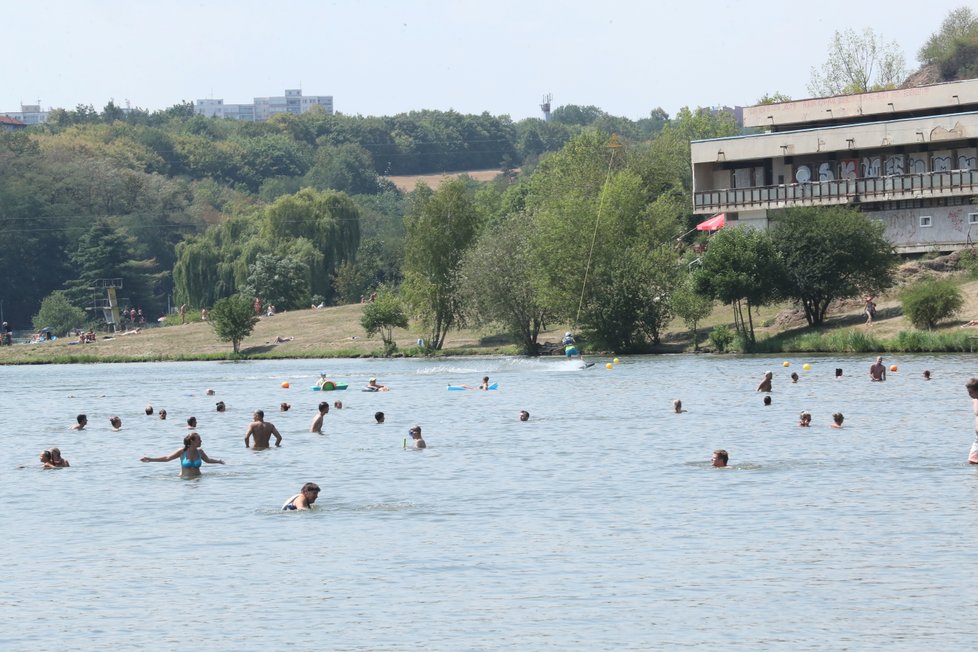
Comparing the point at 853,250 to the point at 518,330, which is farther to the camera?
the point at 518,330

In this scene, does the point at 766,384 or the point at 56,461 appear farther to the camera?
the point at 766,384

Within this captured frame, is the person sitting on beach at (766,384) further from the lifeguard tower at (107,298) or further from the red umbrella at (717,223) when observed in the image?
the lifeguard tower at (107,298)

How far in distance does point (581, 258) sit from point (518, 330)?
665 cm

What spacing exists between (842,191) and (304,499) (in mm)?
71187

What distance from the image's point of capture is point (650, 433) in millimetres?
46469

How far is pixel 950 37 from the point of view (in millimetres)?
162500

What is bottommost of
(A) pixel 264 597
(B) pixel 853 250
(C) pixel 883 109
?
(A) pixel 264 597

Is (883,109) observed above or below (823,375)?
above

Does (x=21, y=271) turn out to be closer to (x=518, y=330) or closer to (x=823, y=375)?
(x=518, y=330)

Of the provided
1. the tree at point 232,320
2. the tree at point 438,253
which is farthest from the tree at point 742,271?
the tree at point 232,320

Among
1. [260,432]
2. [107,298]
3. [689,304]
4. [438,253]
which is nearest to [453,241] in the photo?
[438,253]

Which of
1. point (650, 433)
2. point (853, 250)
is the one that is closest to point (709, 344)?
point (853, 250)

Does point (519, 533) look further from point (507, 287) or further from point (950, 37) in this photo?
point (950, 37)

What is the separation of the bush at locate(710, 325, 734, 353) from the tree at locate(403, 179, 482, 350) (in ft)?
75.8
